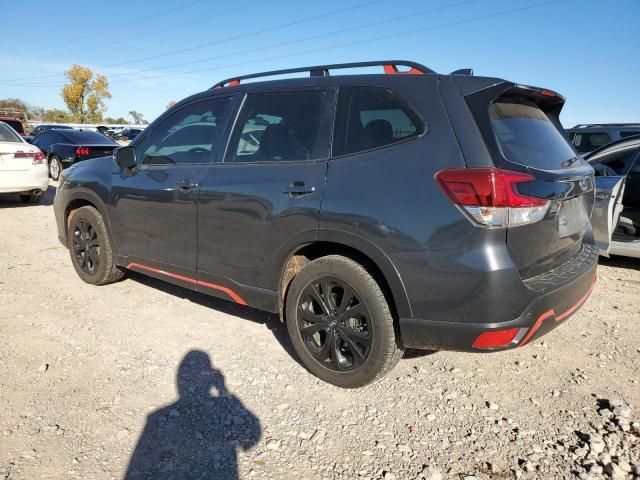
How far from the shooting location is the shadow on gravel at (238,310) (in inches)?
146

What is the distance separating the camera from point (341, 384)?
298cm

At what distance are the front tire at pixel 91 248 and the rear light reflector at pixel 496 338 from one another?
11.4 feet

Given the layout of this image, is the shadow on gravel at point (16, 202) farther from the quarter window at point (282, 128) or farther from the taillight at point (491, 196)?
the taillight at point (491, 196)

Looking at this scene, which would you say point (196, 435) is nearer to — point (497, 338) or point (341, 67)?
point (497, 338)

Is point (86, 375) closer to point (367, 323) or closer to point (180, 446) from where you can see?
point (180, 446)

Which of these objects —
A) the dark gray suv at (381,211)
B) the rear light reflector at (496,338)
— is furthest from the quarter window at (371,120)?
the rear light reflector at (496,338)

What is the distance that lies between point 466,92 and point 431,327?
4.15ft

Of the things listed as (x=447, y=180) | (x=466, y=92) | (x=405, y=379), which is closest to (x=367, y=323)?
(x=405, y=379)

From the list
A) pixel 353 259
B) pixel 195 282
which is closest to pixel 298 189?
pixel 353 259

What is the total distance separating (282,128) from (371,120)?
0.69 m

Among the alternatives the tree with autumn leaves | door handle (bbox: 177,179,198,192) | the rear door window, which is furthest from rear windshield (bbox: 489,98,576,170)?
the tree with autumn leaves

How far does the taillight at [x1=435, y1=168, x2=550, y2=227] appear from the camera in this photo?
2348mm

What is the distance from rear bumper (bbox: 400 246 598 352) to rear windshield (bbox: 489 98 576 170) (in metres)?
0.64

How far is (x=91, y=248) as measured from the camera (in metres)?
4.77
